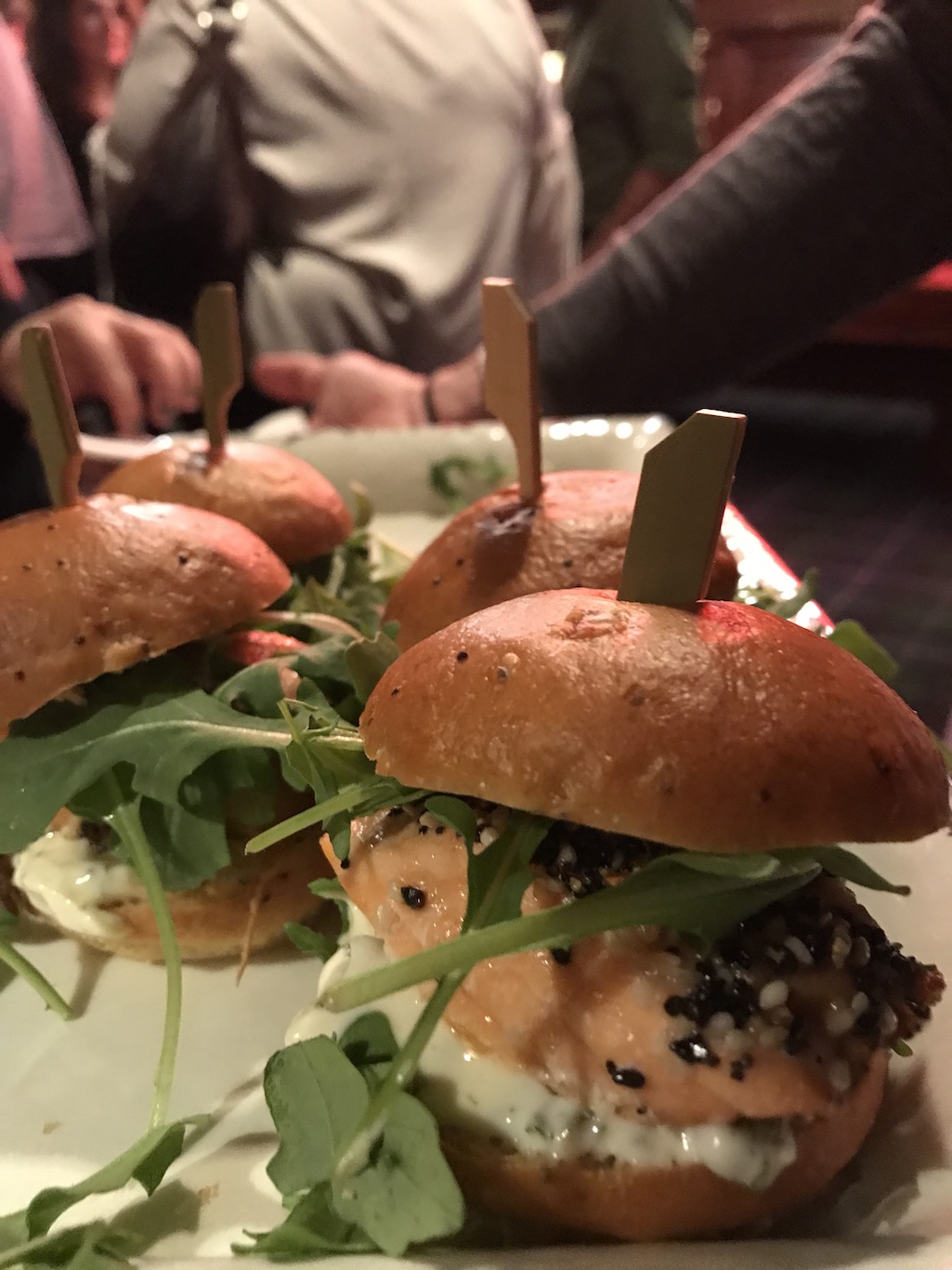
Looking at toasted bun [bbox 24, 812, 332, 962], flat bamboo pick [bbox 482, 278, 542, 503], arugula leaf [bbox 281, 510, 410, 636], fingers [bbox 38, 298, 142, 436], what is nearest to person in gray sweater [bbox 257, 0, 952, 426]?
fingers [bbox 38, 298, 142, 436]

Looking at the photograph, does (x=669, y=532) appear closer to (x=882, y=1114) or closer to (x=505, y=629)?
(x=505, y=629)

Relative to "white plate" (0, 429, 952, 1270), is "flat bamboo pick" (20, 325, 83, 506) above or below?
above

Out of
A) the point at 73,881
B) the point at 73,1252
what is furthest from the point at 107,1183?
the point at 73,881

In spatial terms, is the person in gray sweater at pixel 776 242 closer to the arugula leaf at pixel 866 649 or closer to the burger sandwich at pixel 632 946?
the arugula leaf at pixel 866 649

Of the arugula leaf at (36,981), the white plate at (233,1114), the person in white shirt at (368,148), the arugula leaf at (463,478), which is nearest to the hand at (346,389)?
the arugula leaf at (463,478)

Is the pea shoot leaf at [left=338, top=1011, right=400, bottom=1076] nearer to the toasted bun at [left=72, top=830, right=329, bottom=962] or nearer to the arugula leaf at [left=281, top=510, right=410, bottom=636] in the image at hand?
the toasted bun at [left=72, top=830, right=329, bottom=962]

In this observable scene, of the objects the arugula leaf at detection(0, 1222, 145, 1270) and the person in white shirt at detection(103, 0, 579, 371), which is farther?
the person in white shirt at detection(103, 0, 579, 371)
